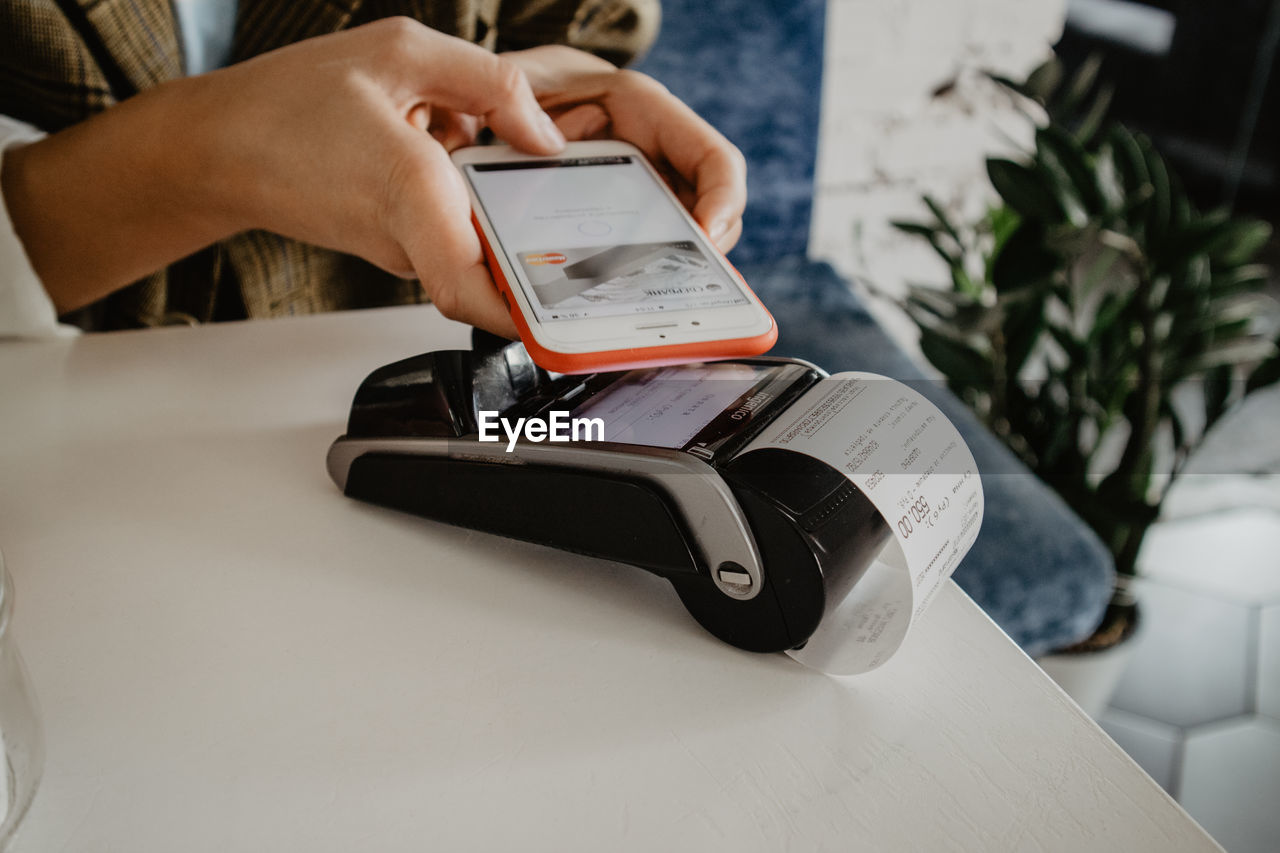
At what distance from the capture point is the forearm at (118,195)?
1.88 ft

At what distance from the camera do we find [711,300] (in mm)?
417

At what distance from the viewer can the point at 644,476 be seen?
0.34 meters

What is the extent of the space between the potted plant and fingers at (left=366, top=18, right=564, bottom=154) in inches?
20.3

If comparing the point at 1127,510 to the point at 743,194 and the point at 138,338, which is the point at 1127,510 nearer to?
the point at 743,194

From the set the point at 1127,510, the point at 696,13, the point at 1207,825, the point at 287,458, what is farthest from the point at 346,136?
the point at 1207,825

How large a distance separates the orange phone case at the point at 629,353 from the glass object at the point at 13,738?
0.64 ft

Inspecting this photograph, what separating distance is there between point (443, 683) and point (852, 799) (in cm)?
14

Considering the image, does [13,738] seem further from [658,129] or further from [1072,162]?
[1072,162]

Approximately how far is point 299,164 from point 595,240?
195 mm

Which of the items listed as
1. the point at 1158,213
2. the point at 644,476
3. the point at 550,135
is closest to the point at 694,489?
the point at 644,476

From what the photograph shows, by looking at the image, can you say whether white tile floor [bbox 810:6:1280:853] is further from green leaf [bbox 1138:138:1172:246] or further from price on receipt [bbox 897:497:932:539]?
price on receipt [bbox 897:497:932:539]

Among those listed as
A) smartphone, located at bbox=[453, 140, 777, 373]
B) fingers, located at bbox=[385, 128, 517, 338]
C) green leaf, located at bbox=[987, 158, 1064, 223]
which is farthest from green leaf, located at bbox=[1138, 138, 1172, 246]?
fingers, located at bbox=[385, 128, 517, 338]

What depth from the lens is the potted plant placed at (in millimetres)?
891

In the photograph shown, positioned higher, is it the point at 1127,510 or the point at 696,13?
the point at 696,13
